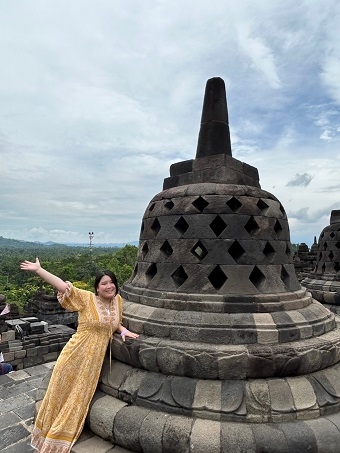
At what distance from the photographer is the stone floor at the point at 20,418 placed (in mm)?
2773

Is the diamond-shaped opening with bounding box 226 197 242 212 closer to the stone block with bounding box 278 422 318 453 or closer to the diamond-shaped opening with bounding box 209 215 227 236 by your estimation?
the diamond-shaped opening with bounding box 209 215 227 236

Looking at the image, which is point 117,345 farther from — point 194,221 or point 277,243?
point 277,243

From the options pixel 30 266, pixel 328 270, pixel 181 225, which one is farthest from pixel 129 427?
pixel 328 270

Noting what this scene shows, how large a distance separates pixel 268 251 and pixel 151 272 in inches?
56.9

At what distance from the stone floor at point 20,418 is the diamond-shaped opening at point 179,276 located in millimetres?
1650

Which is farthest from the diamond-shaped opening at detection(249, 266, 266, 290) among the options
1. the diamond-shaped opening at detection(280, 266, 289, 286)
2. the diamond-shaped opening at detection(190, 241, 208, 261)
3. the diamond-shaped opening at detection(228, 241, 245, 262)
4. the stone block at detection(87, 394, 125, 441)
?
the stone block at detection(87, 394, 125, 441)

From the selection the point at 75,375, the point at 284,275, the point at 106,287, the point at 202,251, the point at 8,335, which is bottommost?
the point at 8,335

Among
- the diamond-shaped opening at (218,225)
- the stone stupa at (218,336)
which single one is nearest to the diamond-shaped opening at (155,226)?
the stone stupa at (218,336)

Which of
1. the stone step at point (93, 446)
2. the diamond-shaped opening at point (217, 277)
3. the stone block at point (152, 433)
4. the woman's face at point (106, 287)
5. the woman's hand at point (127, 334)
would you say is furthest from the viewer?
the diamond-shaped opening at point (217, 277)

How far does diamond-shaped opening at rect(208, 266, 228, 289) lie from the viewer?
3402 mm

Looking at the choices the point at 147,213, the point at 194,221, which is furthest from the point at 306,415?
the point at 147,213

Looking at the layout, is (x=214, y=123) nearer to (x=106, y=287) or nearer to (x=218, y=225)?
(x=218, y=225)

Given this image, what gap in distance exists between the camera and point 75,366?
118 inches

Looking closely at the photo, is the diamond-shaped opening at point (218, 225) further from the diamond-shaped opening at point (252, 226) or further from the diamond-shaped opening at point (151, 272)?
the diamond-shaped opening at point (151, 272)
